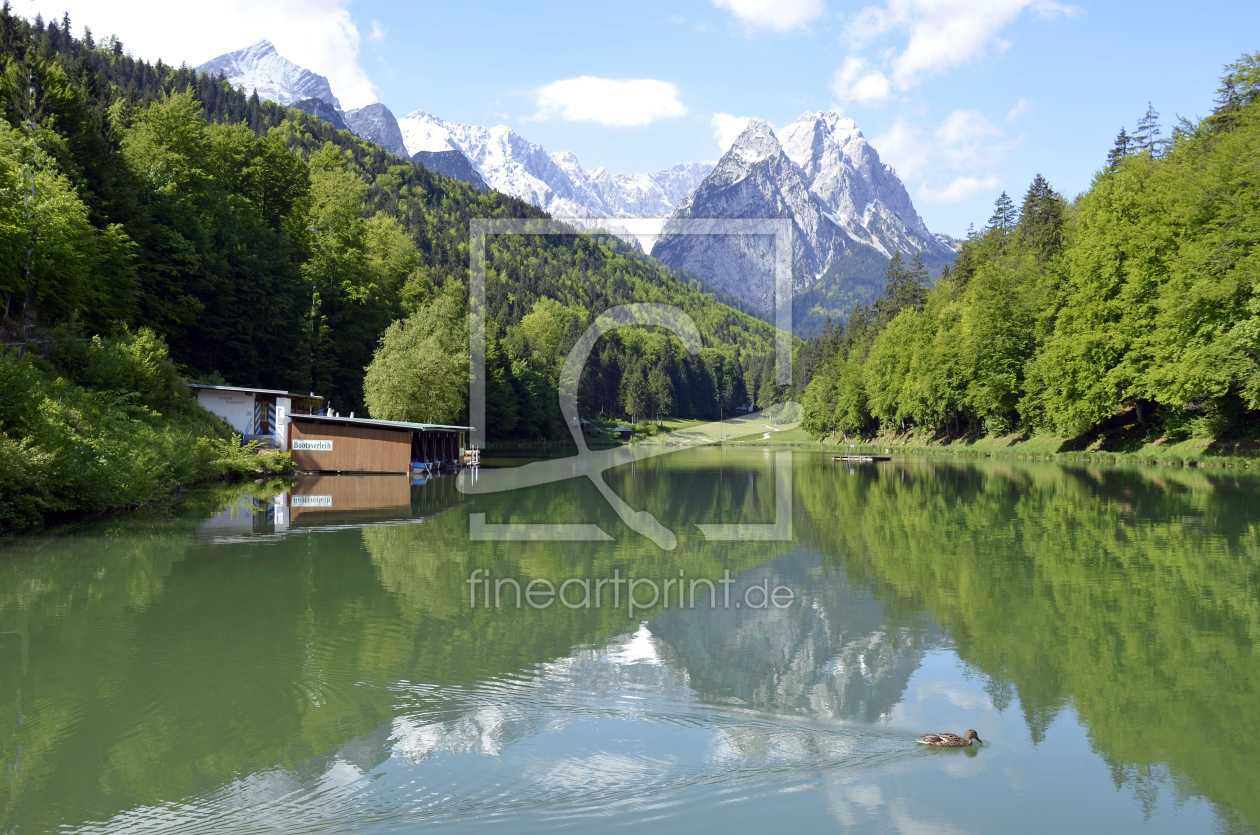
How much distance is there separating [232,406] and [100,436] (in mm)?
19597

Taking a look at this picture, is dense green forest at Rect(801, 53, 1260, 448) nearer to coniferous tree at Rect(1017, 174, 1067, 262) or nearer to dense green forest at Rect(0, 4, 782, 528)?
coniferous tree at Rect(1017, 174, 1067, 262)

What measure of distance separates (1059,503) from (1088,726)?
2072 centimetres

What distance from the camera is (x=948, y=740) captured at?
7320mm

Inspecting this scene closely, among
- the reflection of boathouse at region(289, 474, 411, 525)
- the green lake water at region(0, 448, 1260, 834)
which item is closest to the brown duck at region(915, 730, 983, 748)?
the green lake water at region(0, 448, 1260, 834)

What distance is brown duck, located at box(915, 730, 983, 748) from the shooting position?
7297 mm

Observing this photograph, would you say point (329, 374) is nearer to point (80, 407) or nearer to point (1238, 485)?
point (80, 407)

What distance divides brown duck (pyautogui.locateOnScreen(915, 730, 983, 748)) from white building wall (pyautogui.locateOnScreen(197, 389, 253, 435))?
40.3 metres

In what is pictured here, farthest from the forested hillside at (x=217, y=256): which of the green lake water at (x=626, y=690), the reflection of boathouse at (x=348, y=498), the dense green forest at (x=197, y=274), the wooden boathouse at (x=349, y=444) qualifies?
the green lake water at (x=626, y=690)

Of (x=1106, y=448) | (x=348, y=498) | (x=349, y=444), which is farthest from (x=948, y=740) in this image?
(x=1106, y=448)

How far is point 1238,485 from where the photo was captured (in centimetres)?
2945

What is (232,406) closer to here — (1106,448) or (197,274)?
(197,274)

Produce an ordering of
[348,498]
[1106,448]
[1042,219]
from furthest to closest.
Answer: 1. [1042,219]
2. [1106,448]
3. [348,498]

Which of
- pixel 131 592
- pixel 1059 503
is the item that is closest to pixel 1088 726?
pixel 131 592

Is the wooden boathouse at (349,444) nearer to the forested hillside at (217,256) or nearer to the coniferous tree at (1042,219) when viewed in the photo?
the forested hillside at (217,256)
